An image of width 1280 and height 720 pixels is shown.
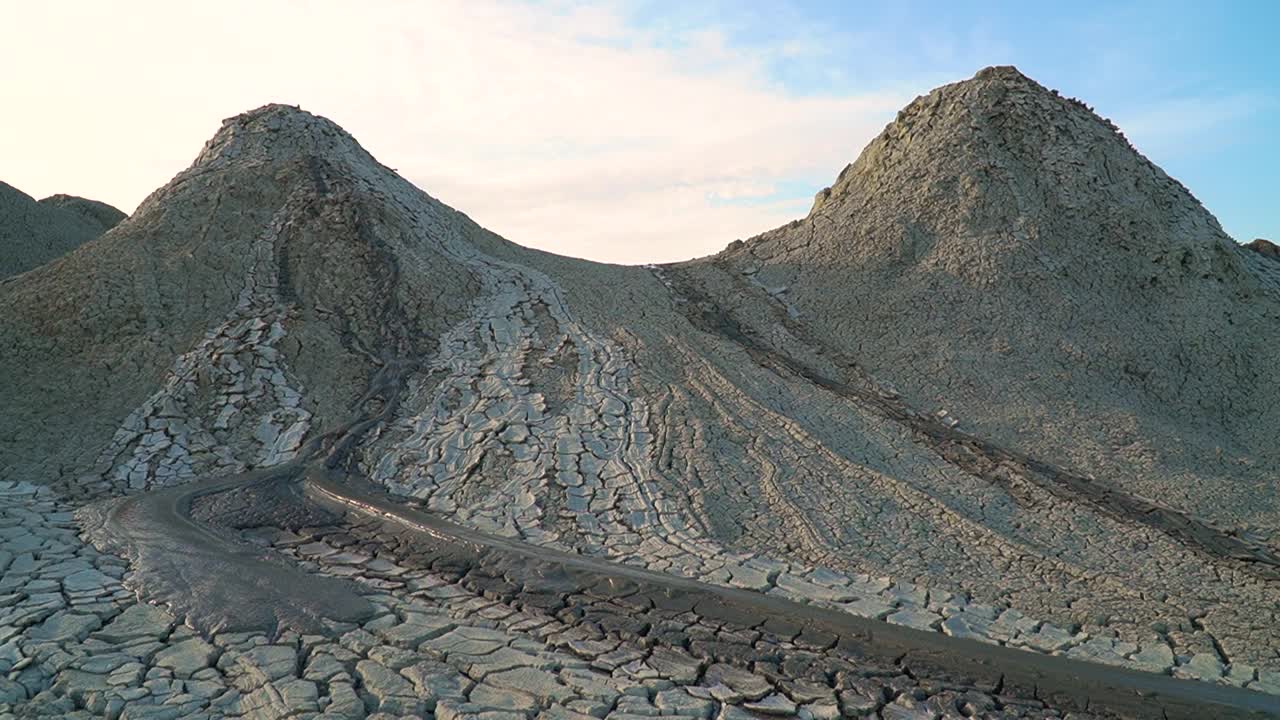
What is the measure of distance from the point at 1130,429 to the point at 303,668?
26.7 ft

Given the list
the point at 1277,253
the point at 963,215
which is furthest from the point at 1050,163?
the point at 1277,253

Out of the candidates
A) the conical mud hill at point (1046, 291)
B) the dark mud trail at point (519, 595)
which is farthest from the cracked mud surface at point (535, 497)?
the conical mud hill at point (1046, 291)

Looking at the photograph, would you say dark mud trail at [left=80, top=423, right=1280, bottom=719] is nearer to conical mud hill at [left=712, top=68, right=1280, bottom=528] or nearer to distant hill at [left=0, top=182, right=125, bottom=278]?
conical mud hill at [left=712, top=68, right=1280, bottom=528]

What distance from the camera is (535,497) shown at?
280 inches

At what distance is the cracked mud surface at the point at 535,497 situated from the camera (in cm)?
460

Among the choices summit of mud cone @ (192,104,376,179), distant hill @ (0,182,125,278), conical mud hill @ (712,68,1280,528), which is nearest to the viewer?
conical mud hill @ (712,68,1280,528)

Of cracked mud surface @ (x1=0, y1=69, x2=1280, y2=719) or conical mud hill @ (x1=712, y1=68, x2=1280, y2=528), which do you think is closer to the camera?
cracked mud surface @ (x1=0, y1=69, x2=1280, y2=719)

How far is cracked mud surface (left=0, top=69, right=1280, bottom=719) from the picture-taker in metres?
4.60

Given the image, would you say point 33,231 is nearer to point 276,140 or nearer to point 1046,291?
point 276,140

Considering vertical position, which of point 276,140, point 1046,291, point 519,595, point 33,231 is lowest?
point 519,595

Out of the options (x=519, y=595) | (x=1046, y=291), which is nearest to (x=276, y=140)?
(x=519, y=595)

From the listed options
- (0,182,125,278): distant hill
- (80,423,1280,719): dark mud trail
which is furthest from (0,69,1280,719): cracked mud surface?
(0,182,125,278): distant hill

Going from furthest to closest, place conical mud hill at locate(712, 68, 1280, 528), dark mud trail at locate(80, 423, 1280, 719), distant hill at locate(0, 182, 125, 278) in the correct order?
distant hill at locate(0, 182, 125, 278) → conical mud hill at locate(712, 68, 1280, 528) → dark mud trail at locate(80, 423, 1280, 719)

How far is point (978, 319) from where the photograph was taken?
11.1 metres
